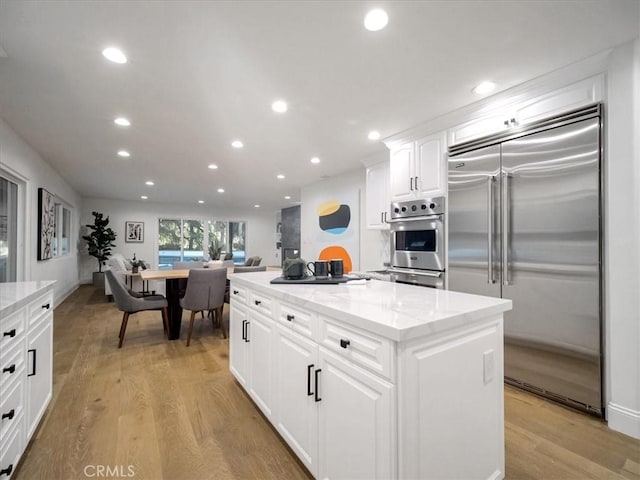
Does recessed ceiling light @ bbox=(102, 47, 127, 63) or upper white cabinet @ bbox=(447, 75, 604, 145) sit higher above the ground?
recessed ceiling light @ bbox=(102, 47, 127, 63)

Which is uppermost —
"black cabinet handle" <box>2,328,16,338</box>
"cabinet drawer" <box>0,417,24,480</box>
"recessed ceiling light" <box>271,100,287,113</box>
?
"recessed ceiling light" <box>271,100,287,113</box>

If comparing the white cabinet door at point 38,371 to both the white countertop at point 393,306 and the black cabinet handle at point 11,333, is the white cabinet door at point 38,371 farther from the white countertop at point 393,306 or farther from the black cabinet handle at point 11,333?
the white countertop at point 393,306

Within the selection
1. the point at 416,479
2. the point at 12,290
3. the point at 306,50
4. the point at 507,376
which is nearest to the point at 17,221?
the point at 12,290

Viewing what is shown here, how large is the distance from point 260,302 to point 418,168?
2.25 metres

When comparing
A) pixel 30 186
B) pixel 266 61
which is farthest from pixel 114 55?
pixel 30 186

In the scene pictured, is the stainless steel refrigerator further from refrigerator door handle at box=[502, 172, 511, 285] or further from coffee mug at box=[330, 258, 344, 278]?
coffee mug at box=[330, 258, 344, 278]

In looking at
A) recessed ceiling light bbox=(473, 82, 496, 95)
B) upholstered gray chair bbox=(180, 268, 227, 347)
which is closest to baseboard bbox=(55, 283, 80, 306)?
upholstered gray chair bbox=(180, 268, 227, 347)

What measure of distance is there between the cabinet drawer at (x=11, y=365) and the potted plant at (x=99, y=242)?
731 centimetres

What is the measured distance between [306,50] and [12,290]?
234cm

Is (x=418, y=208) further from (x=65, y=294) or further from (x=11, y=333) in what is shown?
(x=65, y=294)

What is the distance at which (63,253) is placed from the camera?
6273 millimetres

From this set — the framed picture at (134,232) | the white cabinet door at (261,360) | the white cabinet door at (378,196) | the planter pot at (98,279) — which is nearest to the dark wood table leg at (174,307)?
the white cabinet door at (261,360)

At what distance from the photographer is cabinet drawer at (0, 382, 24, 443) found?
1343 mm

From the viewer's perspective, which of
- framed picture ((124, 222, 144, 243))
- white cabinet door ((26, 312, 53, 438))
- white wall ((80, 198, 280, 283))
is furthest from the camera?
framed picture ((124, 222, 144, 243))
